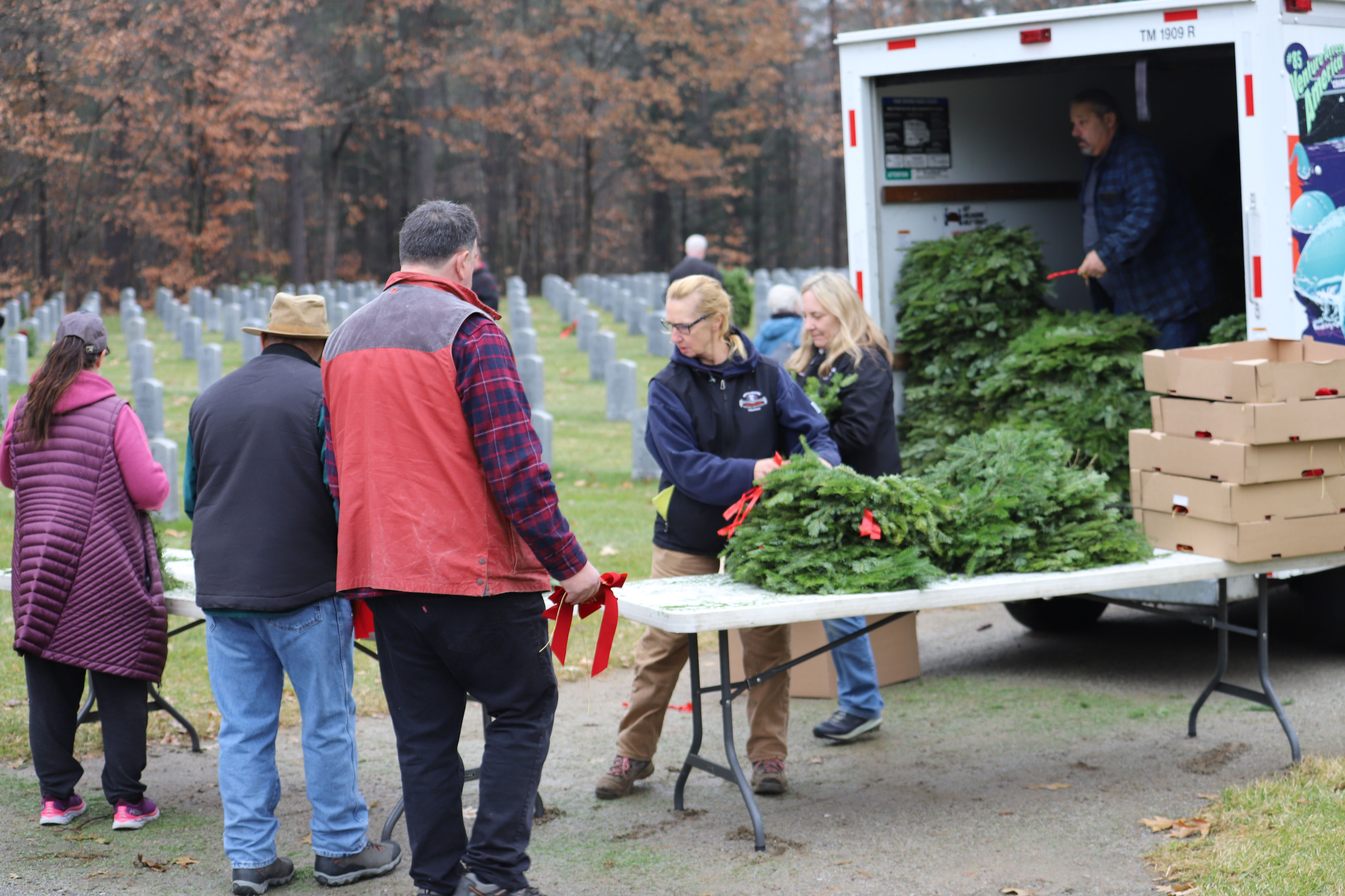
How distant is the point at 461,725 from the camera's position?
3.70m

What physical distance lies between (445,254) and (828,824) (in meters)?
2.44

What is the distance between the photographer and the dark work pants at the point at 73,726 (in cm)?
470

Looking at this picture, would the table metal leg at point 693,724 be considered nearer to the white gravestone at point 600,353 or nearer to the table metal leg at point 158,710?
the table metal leg at point 158,710

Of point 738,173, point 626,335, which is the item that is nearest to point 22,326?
point 626,335

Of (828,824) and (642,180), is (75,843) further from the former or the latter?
(642,180)

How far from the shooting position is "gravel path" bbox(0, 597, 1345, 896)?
423 centimetres

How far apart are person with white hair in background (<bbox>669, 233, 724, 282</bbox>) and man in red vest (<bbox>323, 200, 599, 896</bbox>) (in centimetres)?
838

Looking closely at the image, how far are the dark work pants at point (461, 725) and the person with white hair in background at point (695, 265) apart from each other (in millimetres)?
8457

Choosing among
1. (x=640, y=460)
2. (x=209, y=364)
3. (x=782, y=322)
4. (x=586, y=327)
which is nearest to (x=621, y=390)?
(x=640, y=460)

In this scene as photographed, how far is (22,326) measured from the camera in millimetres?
21766

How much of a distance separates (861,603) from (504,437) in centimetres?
148

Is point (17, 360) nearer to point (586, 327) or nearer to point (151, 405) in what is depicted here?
point (151, 405)

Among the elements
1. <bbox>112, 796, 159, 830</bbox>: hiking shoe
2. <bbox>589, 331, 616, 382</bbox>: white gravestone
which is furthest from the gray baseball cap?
<bbox>589, 331, 616, 382</bbox>: white gravestone

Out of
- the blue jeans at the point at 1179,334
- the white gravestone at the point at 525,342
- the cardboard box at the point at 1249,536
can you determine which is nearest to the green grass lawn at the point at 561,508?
the white gravestone at the point at 525,342
